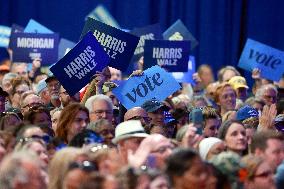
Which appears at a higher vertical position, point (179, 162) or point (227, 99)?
point (227, 99)

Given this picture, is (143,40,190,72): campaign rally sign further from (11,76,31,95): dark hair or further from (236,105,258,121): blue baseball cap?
(236,105,258,121): blue baseball cap

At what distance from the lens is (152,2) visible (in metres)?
26.0

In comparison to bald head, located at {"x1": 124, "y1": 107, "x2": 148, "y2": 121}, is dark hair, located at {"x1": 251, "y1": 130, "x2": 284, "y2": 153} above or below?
below

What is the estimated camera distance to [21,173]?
378 inches

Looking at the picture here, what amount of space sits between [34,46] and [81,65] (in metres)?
4.35

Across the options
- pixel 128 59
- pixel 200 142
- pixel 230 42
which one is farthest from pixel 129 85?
pixel 230 42

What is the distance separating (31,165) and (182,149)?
1.35 metres

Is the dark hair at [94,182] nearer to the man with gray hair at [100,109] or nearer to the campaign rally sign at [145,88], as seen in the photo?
the man with gray hair at [100,109]

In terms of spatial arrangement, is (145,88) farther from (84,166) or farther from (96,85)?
(84,166)

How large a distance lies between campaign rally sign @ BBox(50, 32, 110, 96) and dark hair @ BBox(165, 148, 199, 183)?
4.23 meters

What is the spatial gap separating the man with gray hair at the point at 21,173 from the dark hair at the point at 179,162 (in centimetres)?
104

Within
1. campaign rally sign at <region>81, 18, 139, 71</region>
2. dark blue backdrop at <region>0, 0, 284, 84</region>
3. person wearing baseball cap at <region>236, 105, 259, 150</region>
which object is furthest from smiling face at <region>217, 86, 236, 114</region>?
dark blue backdrop at <region>0, 0, 284, 84</region>

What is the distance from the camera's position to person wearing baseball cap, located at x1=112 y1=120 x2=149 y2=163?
11.5 meters

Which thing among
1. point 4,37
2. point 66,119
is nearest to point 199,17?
point 4,37
